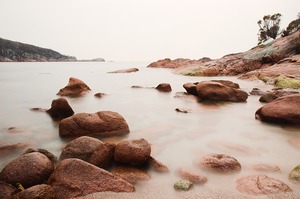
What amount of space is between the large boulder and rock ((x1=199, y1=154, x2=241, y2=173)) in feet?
5.75

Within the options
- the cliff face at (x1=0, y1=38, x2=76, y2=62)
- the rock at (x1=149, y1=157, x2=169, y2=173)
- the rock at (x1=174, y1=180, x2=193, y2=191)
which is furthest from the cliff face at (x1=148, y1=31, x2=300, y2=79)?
the cliff face at (x1=0, y1=38, x2=76, y2=62)

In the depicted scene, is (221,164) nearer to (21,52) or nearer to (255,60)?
(255,60)

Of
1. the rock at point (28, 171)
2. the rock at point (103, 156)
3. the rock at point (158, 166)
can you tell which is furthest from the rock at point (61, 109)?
the rock at point (158, 166)

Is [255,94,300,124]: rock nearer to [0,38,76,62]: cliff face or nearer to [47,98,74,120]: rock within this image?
[47,98,74,120]: rock

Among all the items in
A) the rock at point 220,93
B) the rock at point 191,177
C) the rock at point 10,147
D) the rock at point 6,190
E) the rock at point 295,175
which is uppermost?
the rock at point 220,93

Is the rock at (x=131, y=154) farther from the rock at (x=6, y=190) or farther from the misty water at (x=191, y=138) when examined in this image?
the rock at (x=6, y=190)

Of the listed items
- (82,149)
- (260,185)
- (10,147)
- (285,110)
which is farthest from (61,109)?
(285,110)

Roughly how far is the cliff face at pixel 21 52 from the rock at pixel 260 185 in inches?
6058

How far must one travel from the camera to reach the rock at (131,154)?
4.60 metres

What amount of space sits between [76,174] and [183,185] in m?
1.60

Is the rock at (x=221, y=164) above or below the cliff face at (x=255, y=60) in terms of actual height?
below

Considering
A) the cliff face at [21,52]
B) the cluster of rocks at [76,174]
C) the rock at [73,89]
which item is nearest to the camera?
the cluster of rocks at [76,174]

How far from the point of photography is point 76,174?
3.81m

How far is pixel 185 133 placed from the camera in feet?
23.9
